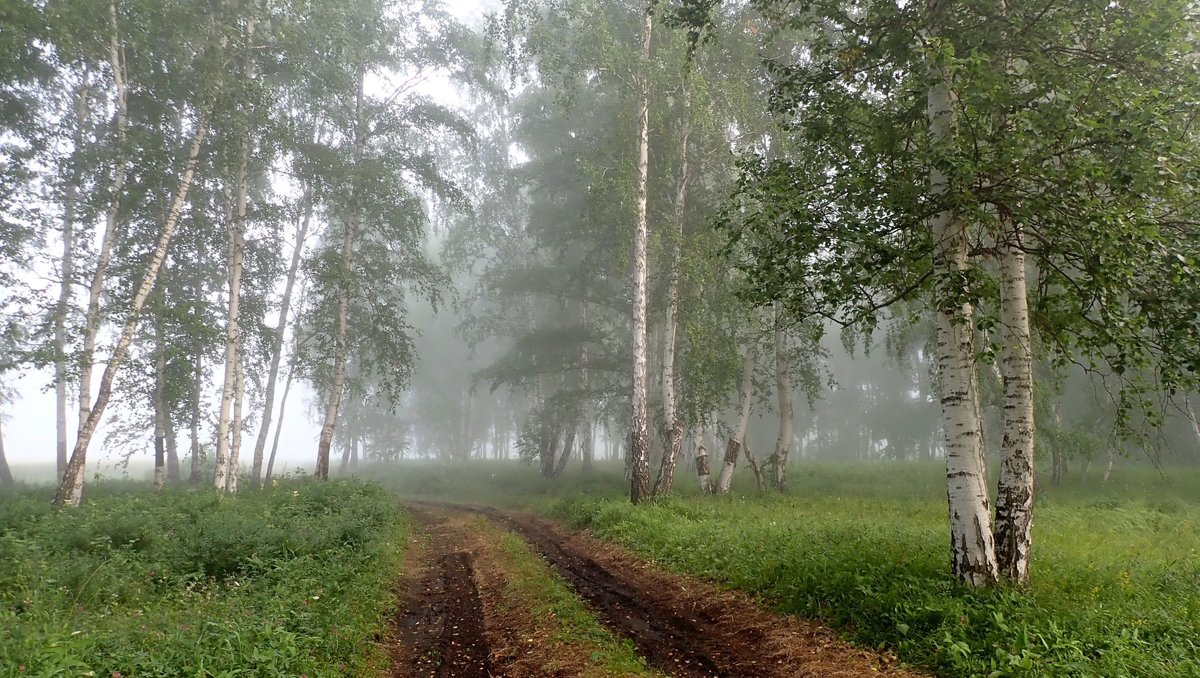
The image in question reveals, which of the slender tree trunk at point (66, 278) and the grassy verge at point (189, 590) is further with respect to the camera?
the slender tree trunk at point (66, 278)

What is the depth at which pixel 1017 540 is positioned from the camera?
23.6 feet

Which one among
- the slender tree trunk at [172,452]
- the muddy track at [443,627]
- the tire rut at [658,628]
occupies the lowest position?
the muddy track at [443,627]

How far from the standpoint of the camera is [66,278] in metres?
16.5

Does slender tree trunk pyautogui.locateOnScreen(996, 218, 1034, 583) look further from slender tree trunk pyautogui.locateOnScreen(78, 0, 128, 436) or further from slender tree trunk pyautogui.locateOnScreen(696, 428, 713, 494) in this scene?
slender tree trunk pyautogui.locateOnScreen(78, 0, 128, 436)

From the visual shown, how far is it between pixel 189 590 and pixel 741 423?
14.9 meters

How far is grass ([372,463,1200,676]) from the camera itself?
5.69 meters

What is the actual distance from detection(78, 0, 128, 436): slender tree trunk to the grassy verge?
292 cm

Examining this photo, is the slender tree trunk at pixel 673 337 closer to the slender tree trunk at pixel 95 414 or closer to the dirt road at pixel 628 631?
the dirt road at pixel 628 631

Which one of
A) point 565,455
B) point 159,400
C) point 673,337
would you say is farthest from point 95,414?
point 565,455

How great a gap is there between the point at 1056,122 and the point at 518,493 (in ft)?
80.2

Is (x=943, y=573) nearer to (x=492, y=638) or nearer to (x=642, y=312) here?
(x=492, y=638)

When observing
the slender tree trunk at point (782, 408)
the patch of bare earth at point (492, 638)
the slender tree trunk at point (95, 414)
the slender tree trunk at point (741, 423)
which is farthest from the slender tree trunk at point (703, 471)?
the slender tree trunk at point (95, 414)

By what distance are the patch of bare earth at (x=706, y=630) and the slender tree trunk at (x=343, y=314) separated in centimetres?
1413

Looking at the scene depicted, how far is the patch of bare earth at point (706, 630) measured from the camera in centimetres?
630
